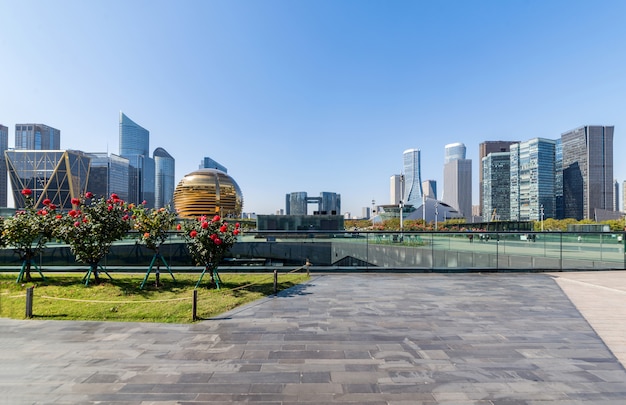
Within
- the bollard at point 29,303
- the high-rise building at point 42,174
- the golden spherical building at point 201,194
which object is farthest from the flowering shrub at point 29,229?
the high-rise building at point 42,174

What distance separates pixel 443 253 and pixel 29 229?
58.9ft

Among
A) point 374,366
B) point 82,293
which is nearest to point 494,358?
point 374,366

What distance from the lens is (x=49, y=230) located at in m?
11.4

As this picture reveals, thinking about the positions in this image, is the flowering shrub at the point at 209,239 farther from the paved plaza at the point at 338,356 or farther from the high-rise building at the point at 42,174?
the high-rise building at the point at 42,174

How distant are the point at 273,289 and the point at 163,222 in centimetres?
500

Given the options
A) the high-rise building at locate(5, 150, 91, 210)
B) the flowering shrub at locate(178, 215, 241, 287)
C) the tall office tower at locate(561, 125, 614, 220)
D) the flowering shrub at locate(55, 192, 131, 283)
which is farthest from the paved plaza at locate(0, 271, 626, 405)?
the tall office tower at locate(561, 125, 614, 220)

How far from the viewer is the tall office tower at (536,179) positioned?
499 feet

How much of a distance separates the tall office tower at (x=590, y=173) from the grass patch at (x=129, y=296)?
238 metres

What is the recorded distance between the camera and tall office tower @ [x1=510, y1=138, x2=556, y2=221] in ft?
499

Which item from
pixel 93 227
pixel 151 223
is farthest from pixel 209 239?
pixel 93 227

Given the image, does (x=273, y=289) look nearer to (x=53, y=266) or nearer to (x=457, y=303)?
(x=457, y=303)

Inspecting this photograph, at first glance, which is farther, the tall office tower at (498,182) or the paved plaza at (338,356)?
the tall office tower at (498,182)

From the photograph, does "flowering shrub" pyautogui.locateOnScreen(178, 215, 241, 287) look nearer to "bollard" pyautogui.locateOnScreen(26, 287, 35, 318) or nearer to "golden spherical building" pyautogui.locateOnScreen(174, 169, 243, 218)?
"bollard" pyautogui.locateOnScreen(26, 287, 35, 318)

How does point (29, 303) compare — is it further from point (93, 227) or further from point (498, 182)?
point (498, 182)
